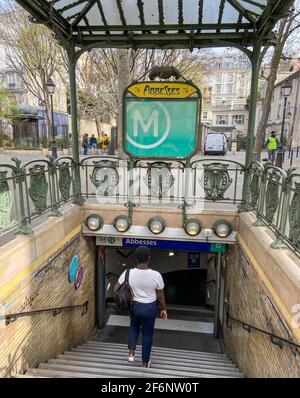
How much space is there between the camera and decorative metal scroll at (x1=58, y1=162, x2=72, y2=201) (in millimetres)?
6210

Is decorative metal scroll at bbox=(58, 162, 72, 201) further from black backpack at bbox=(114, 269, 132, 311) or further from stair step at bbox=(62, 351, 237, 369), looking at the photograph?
stair step at bbox=(62, 351, 237, 369)

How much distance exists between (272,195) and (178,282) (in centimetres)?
868

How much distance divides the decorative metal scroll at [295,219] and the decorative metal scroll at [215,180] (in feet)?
8.65

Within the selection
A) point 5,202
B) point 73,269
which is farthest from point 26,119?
point 5,202

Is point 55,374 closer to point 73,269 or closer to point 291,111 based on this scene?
point 73,269

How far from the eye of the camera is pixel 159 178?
6879mm

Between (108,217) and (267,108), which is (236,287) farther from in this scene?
(267,108)

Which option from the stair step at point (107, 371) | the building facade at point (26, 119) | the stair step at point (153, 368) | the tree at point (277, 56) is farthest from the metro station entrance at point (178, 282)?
the building facade at point (26, 119)

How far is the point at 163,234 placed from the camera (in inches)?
266

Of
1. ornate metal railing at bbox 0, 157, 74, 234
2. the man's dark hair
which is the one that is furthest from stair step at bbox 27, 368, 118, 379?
ornate metal railing at bbox 0, 157, 74, 234

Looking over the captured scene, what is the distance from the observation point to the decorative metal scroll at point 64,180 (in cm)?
621

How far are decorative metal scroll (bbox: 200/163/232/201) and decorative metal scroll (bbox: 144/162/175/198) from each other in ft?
2.56
